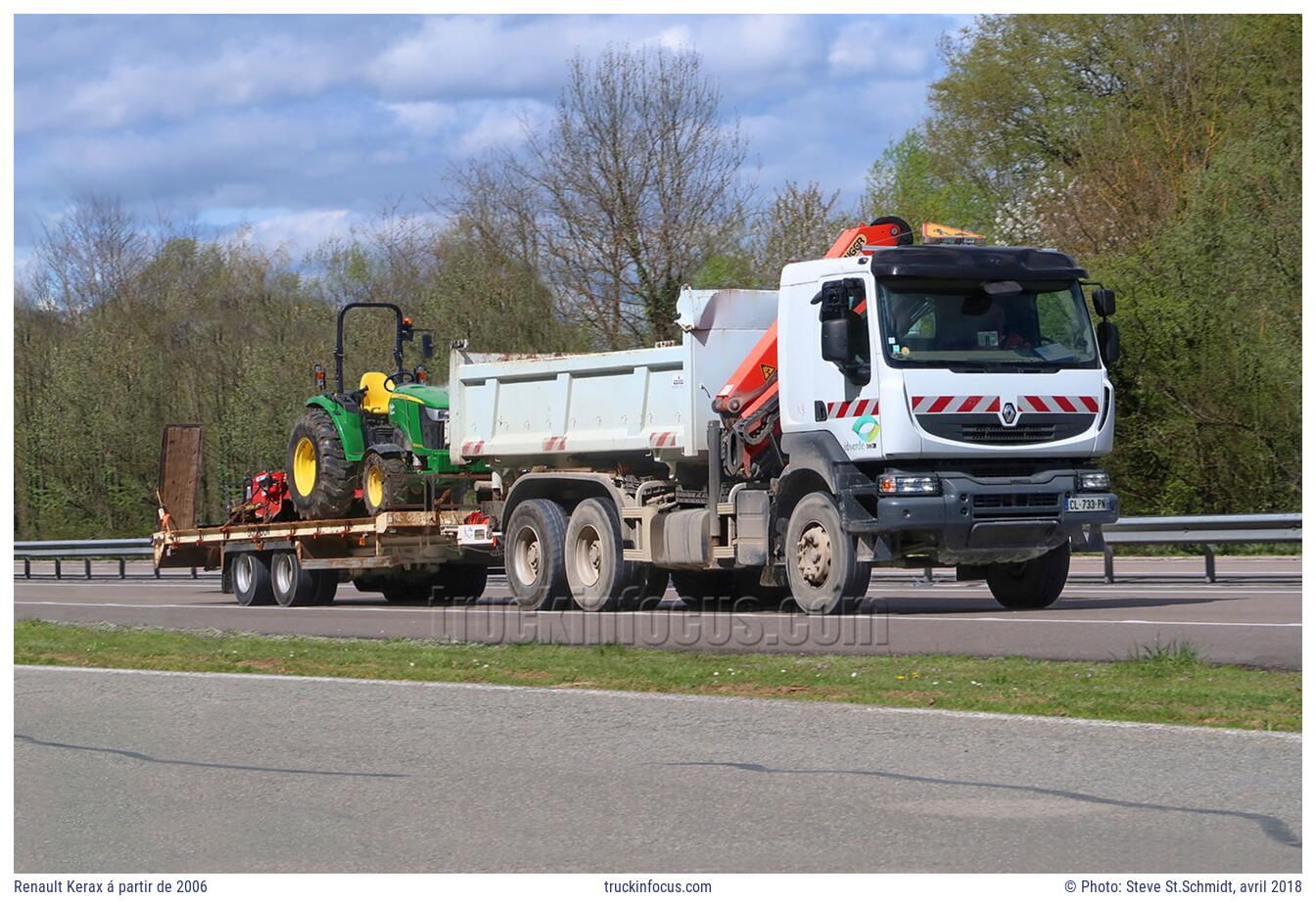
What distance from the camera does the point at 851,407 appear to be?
15094mm

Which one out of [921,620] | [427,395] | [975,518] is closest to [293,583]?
[427,395]

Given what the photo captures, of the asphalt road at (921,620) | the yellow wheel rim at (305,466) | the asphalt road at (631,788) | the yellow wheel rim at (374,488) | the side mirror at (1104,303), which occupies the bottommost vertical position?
the asphalt road at (631,788)

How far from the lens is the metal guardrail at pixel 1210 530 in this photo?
69.0 feet

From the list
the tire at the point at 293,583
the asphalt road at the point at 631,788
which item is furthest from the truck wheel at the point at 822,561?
the tire at the point at 293,583

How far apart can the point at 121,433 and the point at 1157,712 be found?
43.9m

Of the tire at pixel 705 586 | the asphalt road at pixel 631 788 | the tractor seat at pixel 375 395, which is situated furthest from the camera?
the tractor seat at pixel 375 395

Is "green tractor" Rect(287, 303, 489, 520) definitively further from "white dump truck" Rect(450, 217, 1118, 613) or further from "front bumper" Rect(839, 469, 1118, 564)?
"front bumper" Rect(839, 469, 1118, 564)

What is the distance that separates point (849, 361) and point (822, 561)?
177 centimetres

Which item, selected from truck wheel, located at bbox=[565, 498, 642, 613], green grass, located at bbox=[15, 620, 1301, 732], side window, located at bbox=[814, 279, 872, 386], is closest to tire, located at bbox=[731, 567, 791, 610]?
truck wheel, located at bbox=[565, 498, 642, 613]

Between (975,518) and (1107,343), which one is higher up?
(1107,343)

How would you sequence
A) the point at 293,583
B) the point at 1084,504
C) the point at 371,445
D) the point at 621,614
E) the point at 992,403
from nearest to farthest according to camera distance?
1. the point at 992,403
2. the point at 1084,504
3. the point at 621,614
4. the point at 371,445
5. the point at 293,583

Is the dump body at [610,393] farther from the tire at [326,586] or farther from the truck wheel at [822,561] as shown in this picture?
Result: the tire at [326,586]

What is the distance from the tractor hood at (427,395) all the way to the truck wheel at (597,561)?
3.04 metres

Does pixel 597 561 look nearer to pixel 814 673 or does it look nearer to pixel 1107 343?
pixel 1107 343
